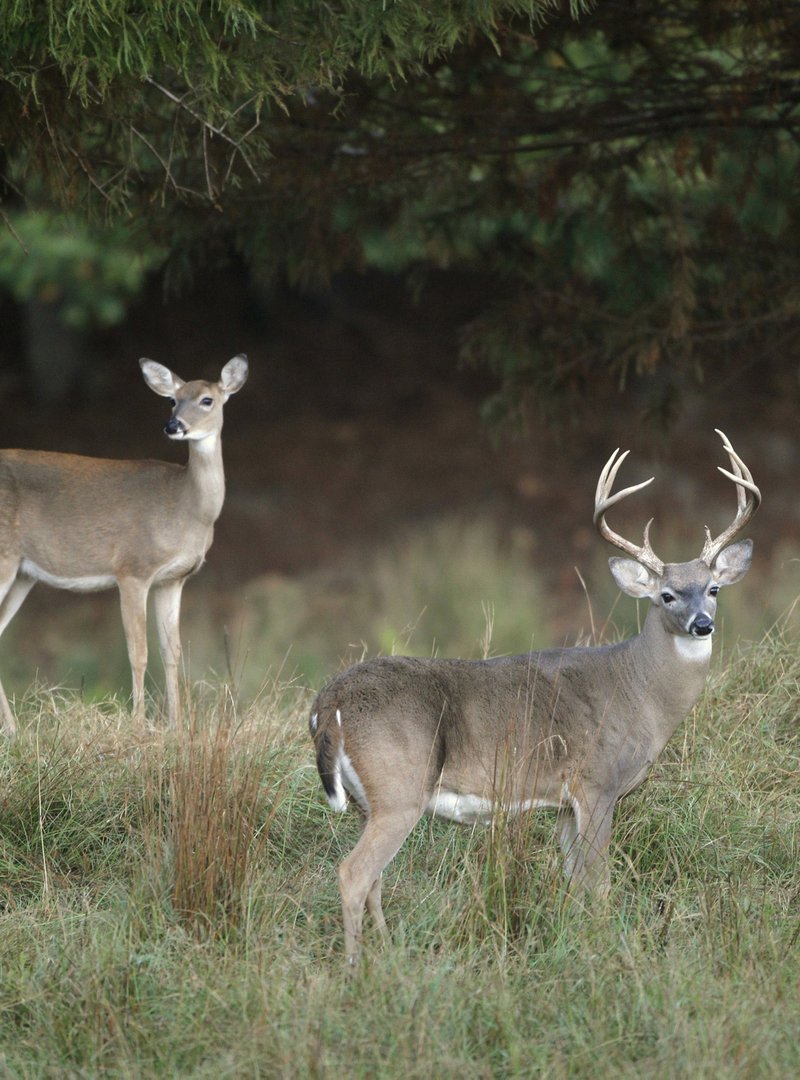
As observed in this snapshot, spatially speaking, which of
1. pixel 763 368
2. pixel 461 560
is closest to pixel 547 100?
pixel 461 560

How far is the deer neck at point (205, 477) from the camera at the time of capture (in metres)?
7.10

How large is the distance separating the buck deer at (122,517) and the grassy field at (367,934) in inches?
49.9

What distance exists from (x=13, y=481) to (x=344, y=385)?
10138 mm

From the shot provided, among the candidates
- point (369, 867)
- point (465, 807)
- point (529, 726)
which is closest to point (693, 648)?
point (529, 726)

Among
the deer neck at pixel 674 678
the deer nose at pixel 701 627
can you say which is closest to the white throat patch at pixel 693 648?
the deer neck at pixel 674 678

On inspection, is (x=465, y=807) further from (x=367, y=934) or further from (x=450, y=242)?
(x=450, y=242)

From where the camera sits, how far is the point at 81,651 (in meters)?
12.5

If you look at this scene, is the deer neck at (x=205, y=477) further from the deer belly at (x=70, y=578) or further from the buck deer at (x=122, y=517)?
the deer belly at (x=70, y=578)

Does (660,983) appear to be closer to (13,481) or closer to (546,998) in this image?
(546,998)

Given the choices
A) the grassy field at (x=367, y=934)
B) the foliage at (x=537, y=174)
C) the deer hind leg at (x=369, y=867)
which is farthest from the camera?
the foliage at (x=537, y=174)

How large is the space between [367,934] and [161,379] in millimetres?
3433

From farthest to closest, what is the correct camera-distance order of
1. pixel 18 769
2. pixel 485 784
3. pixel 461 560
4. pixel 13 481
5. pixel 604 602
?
pixel 461 560
pixel 604 602
pixel 13 481
pixel 18 769
pixel 485 784

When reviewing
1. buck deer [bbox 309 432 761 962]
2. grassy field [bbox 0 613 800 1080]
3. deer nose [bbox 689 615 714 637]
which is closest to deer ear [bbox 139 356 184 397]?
grassy field [bbox 0 613 800 1080]

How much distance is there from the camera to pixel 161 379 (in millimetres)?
7266
